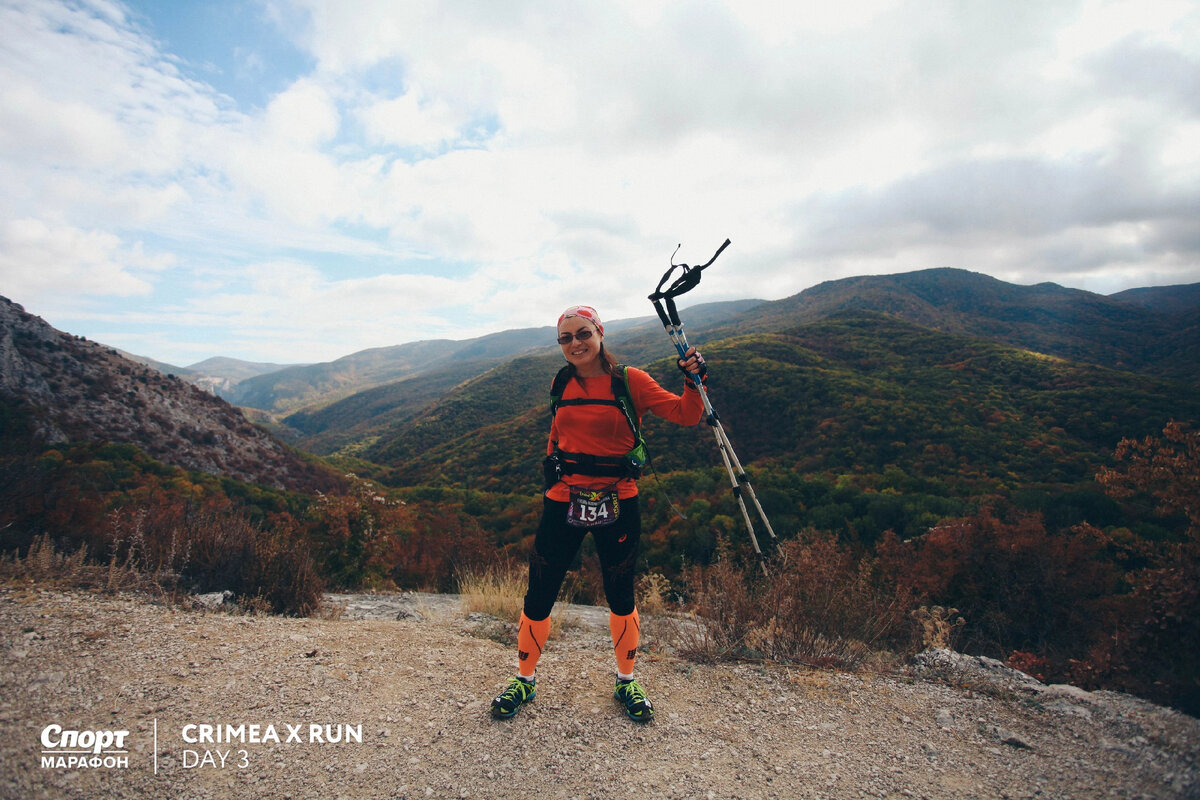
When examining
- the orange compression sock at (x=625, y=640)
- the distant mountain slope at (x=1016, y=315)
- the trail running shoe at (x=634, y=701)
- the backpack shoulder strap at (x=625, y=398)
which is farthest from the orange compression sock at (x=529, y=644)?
the distant mountain slope at (x=1016, y=315)

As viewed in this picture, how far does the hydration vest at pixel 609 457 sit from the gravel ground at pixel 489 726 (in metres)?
1.45

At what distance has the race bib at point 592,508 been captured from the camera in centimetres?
253

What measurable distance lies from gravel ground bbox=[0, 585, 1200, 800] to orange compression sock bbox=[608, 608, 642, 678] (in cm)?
25

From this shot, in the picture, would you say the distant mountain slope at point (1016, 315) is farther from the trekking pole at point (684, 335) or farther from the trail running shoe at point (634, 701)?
the trail running shoe at point (634, 701)

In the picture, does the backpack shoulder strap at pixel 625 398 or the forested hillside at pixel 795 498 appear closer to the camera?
the backpack shoulder strap at pixel 625 398

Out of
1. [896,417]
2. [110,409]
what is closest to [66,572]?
[110,409]

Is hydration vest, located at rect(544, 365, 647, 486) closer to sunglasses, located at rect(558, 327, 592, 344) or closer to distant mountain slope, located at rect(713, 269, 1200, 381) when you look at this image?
sunglasses, located at rect(558, 327, 592, 344)

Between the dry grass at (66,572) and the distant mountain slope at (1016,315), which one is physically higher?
the distant mountain slope at (1016,315)

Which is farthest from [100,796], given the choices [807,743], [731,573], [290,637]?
[731,573]

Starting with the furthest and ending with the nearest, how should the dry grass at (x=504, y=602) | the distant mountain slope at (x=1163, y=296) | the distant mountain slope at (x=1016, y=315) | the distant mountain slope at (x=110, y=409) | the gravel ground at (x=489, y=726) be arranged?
the distant mountain slope at (x=1163, y=296) → the distant mountain slope at (x=1016, y=315) → the distant mountain slope at (x=110, y=409) → the dry grass at (x=504, y=602) → the gravel ground at (x=489, y=726)

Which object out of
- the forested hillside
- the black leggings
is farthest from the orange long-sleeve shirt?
the forested hillside

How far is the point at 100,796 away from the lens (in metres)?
1.72

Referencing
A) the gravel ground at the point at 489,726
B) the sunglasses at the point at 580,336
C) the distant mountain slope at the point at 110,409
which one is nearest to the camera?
the gravel ground at the point at 489,726

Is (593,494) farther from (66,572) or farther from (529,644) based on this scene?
(66,572)
